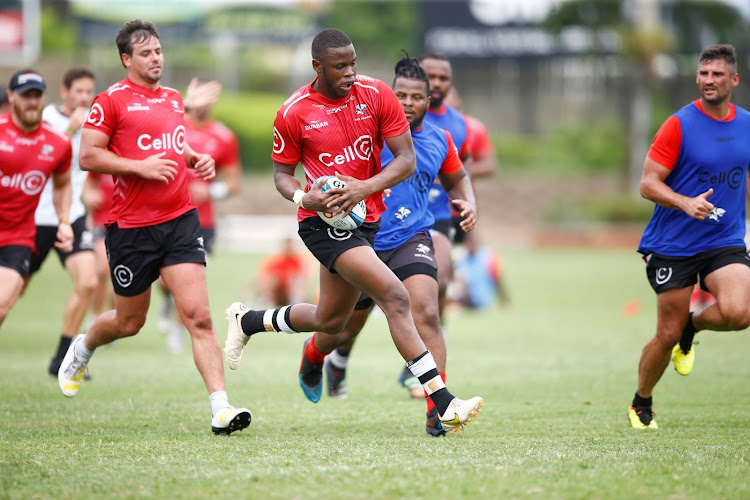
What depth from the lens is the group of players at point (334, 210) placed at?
6.48 metres

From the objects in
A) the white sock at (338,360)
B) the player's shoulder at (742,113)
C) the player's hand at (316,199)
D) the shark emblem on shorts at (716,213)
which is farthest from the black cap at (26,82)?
the player's shoulder at (742,113)

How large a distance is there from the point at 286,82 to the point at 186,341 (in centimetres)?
4072

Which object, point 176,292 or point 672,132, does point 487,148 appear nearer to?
point 672,132

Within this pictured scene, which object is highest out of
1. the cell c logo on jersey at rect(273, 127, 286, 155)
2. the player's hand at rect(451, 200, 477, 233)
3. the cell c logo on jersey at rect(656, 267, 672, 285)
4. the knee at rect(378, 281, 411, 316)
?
the cell c logo on jersey at rect(273, 127, 286, 155)

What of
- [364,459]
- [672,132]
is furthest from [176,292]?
[672,132]

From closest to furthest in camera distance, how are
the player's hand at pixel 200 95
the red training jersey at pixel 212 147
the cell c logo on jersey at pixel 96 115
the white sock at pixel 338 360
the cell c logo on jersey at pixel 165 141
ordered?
1. the cell c logo on jersey at pixel 96 115
2. the cell c logo on jersey at pixel 165 141
3. the player's hand at pixel 200 95
4. the white sock at pixel 338 360
5. the red training jersey at pixel 212 147

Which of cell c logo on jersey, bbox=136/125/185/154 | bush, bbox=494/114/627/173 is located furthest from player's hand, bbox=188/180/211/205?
bush, bbox=494/114/627/173

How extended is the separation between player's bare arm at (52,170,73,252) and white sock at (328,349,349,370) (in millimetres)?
2477

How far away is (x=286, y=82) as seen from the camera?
53.8 m

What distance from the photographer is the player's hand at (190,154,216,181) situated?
7.16m

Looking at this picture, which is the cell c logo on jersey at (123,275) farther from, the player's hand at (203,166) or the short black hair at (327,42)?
the short black hair at (327,42)

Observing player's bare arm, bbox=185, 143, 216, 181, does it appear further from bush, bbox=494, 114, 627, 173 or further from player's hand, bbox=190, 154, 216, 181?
bush, bbox=494, 114, 627, 173

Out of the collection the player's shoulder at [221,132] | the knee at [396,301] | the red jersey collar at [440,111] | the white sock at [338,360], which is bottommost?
the white sock at [338,360]

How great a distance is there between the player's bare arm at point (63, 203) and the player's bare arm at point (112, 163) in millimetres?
1769
